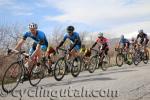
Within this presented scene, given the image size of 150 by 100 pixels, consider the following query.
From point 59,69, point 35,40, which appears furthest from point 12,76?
point 59,69

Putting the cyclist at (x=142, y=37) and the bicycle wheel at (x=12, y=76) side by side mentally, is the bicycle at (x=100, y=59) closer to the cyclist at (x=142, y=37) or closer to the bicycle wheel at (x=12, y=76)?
the cyclist at (x=142, y=37)

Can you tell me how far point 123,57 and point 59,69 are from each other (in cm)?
936

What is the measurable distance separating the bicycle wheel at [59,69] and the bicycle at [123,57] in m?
8.59

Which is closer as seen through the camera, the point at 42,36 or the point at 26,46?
the point at 42,36

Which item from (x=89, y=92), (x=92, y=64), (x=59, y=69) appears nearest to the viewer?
(x=89, y=92)

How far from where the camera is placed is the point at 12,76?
10680 millimetres

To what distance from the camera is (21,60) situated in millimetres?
10891

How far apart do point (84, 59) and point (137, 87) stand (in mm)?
6364

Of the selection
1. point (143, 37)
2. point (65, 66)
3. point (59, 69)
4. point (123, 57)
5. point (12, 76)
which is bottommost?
point (12, 76)

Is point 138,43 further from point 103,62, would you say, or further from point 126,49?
point 103,62

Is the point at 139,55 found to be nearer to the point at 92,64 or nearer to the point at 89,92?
the point at 92,64

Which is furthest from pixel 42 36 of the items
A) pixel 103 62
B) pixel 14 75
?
pixel 103 62

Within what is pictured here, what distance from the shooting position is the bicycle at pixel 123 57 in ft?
72.1

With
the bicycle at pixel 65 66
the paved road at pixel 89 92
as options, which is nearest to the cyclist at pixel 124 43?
the bicycle at pixel 65 66
